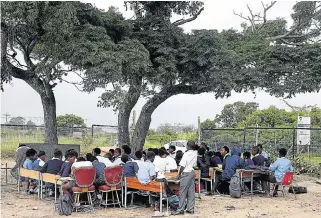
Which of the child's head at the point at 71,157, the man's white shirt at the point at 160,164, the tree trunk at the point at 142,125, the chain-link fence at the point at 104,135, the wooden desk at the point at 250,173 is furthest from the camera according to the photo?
the chain-link fence at the point at 104,135

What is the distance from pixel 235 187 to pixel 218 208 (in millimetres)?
1650

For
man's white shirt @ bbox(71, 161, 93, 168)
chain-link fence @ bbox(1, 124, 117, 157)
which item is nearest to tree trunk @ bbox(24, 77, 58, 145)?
man's white shirt @ bbox(71, 161, 93, 168)

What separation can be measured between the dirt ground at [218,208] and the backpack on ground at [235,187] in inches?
7.2

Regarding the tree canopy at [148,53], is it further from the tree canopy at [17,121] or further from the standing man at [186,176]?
the tree canopy at [17,121]

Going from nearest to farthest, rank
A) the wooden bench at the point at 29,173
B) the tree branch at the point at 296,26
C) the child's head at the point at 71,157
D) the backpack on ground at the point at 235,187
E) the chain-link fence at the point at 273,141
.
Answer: the child's head at the point at 71,157 < the wooden bench at the point at 29,173 < the backpack on ground at the point at 235,187 < the tree branch at the point at 296,26 < the chain-link fence at the point at 273,141

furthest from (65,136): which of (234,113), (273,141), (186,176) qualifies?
(234,113)

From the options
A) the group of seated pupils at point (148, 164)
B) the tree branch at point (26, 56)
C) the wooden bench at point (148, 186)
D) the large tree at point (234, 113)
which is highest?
the tree branch at point (26, 56)

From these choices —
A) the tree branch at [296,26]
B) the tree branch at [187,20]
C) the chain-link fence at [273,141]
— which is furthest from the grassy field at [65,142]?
the tree branch at [296,26]

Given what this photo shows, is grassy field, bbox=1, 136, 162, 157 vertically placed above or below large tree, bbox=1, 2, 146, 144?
below

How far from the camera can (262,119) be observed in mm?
31453

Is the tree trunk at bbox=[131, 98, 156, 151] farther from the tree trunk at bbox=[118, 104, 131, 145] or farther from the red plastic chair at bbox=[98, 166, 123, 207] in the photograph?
the red plastic chair at bbox=[98, 166, 123, 207]

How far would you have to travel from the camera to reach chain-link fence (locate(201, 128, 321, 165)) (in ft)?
68.1

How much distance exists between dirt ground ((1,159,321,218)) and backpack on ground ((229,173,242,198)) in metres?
0.18

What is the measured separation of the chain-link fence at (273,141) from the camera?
818 inches
